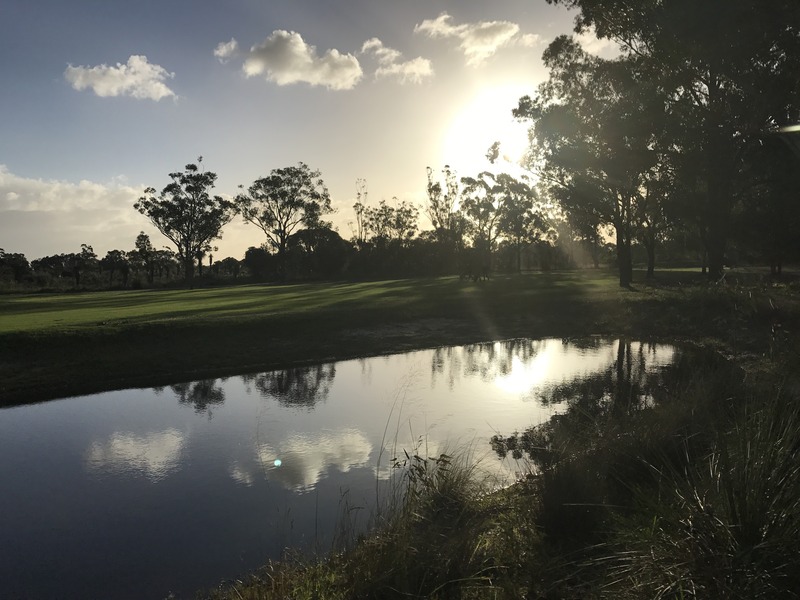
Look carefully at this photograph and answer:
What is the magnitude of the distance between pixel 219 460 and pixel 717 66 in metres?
27.6

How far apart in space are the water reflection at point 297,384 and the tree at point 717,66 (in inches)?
772

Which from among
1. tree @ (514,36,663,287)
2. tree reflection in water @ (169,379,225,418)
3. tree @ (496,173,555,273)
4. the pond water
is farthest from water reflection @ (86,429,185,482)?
tree @ (496,173,555,273)

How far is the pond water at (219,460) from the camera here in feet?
24.7

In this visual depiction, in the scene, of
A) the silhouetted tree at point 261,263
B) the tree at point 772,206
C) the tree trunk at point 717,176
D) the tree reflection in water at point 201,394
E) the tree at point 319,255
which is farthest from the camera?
the silhouetted tree at point 261,263

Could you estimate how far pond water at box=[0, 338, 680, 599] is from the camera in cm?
752

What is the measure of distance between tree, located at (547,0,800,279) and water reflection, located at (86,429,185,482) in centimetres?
2353

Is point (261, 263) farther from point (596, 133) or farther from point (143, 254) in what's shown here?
point (596, 133)

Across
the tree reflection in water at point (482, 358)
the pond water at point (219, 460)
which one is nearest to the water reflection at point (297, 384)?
the pond water at point (219, 460)

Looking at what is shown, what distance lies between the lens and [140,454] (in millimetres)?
12180

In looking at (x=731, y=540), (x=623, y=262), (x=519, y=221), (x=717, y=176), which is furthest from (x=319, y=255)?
(x=731, y=540)

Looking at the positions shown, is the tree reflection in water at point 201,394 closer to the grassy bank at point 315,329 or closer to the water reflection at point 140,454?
the grassy bank at point 315,329

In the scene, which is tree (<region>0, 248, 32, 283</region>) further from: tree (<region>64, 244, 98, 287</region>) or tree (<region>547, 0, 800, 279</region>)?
tree (<region>547, 0, 800, 279</region>)

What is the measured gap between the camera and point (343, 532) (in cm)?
643

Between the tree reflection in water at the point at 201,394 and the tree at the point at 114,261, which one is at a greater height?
the tree at the point at 114,261
